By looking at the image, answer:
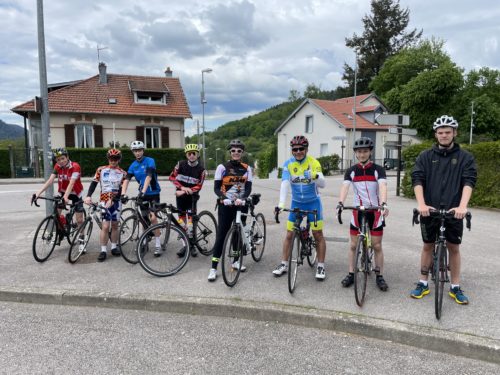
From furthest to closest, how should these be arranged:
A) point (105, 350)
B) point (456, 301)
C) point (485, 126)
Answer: point (485, 126)
point (456, 301)
point (105, 350)

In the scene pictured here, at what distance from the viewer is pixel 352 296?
15.0 ft

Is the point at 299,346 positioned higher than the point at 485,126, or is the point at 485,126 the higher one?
the point at 485,126

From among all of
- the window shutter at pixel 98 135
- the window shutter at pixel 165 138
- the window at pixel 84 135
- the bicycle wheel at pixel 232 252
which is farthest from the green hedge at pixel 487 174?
the window at pixel 84 135

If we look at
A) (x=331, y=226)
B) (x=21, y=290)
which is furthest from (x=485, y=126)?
(x=21, y=290)

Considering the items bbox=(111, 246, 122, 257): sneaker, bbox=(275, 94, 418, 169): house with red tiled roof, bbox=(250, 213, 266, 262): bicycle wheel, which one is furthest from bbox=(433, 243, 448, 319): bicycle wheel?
bbox=(275, 94, 418, 169): house with red tiled roof

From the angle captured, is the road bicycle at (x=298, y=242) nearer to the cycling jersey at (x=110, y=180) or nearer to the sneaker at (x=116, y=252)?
the cycling jersey at (x=110, y=180)

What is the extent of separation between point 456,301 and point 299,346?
1951 millimetres

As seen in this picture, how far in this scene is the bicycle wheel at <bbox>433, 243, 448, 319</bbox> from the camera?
394cm

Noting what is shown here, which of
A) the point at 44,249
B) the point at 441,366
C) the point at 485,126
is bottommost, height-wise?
the point at 441,366

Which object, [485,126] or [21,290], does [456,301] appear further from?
[485,126]

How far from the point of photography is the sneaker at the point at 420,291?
4.47m

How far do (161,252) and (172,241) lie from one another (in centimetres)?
68

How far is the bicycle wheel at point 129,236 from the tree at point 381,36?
192 ft

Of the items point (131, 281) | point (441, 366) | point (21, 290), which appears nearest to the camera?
point (441, 366)
